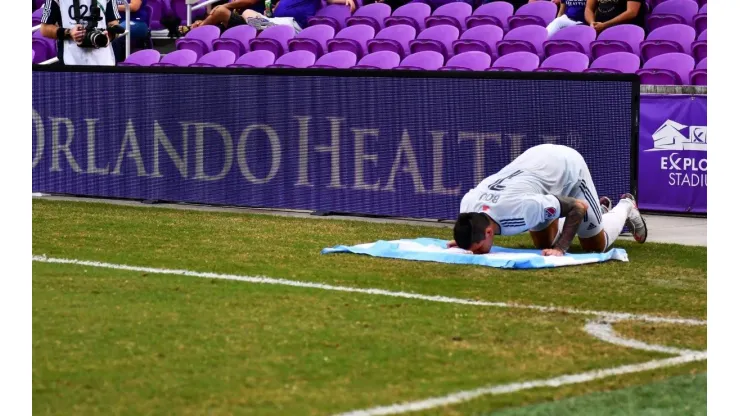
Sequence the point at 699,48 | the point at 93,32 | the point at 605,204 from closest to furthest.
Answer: the point at 605,204, the point at 699,48, the point at 93,32

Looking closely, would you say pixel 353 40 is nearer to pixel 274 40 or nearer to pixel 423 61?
pixel 274 40

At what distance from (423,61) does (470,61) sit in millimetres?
634

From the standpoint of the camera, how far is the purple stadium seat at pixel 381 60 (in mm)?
15086

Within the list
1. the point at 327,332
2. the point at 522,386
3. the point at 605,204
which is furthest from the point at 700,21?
the point at 522,386

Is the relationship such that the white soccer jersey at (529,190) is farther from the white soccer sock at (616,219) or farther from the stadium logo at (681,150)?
the stadium logo at (681,150)

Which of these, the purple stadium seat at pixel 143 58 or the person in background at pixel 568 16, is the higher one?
the person in background at pixel 568 16

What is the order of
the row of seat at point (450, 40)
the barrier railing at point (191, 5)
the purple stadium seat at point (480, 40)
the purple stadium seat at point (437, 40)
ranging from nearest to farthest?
the row of seat at point (450, 40) → the purple stadium seat at point (480, 40) → the purple stadium seat at point (437, 40) → the barrier railing at point (191, 5)

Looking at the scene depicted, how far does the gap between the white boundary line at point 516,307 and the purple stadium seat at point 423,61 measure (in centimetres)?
642

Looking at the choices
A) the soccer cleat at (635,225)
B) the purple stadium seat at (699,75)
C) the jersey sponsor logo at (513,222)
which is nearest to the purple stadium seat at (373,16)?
the purple stadium seat at (699,75)

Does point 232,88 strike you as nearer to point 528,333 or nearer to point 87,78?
point 87,78

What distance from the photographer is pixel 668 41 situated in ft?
45.1

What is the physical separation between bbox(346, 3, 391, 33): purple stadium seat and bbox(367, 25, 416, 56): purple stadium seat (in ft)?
1.94

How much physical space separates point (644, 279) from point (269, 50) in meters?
9.10

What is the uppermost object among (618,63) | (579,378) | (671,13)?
(671,13)
